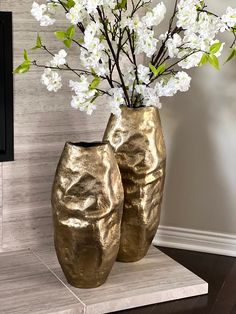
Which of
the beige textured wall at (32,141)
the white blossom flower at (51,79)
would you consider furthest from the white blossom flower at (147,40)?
the beige textured wall at (32,141)

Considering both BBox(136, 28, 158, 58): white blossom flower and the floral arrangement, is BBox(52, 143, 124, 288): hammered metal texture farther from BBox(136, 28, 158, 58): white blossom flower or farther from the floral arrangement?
BBox(136, 28, 158, 58): white blossom flower

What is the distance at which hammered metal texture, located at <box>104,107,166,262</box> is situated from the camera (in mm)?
2277

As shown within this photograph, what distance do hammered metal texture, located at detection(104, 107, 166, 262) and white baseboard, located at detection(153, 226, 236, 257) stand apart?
0.38 metres

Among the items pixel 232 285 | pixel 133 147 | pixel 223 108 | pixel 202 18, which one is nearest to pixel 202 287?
pixel 232 285

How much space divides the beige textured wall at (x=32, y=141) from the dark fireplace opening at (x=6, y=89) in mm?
28

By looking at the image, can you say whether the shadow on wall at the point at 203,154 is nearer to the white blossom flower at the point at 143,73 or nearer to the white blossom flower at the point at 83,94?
the white blossom flower at the point at 143,73

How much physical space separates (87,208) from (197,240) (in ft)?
2.73

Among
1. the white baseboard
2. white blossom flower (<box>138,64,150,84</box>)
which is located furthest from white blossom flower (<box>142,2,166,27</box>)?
the white baseboard

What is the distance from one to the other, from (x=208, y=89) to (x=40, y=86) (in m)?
0.72

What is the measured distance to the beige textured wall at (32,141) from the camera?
2443 mm

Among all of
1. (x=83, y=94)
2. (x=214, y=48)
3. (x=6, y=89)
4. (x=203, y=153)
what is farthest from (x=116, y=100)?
(x=203, y=153)

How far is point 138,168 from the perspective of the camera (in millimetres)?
2295

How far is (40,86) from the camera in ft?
8.16

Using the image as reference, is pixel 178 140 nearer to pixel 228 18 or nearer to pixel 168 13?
pixel 168 13
